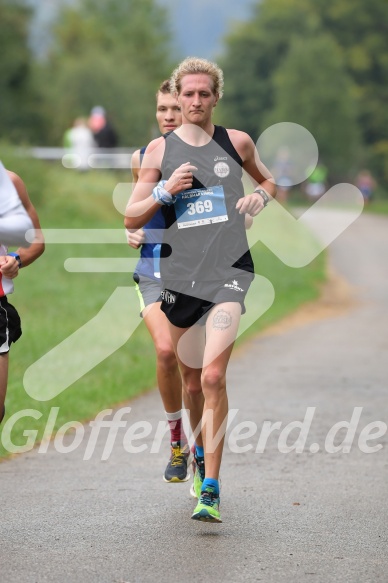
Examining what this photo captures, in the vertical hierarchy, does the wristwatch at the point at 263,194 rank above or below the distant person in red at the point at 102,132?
below

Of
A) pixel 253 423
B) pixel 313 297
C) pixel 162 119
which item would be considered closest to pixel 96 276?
pixel 313 297

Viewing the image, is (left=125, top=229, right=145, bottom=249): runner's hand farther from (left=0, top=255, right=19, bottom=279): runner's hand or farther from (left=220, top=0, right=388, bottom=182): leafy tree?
(left=220, top=0, right=388, bottom=182): leafy tree

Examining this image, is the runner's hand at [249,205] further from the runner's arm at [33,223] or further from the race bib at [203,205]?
the runner's arm at [33,223]

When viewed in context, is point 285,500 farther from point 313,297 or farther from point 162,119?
point 313,297

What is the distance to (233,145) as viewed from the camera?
695 centimetres

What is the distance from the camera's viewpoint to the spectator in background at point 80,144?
33688mm

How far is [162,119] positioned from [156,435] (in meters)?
2.71

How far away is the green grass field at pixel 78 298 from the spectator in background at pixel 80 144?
44cm

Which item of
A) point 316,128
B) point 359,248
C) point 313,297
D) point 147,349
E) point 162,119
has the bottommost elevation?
point 162,119

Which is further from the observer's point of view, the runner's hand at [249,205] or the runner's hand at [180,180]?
the runner's hand at [249,205]

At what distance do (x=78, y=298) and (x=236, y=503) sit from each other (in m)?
12.8

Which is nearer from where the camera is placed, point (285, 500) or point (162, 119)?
point (285, 500)

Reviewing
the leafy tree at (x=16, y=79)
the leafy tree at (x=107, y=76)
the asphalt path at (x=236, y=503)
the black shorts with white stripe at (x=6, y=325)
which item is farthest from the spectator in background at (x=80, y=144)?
the black shorts with white stripe at (x=6, y=325)

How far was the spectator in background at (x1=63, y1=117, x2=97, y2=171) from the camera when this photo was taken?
33.7m
